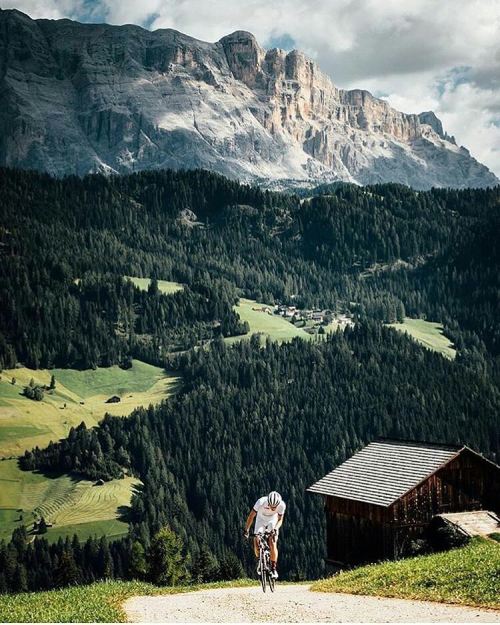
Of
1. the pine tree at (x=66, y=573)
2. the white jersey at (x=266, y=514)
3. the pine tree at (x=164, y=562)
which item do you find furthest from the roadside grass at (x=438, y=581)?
the pine tree at (x=66, y=573)

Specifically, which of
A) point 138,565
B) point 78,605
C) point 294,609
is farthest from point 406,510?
point 138,565

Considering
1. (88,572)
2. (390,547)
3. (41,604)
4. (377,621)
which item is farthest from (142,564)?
(377,621)

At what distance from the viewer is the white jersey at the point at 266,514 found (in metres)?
32.0

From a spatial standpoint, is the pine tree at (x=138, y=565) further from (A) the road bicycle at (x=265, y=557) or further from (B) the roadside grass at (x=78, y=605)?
(A) the road bicycle at (x=265, y=557)

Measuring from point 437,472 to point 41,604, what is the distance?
118 feet

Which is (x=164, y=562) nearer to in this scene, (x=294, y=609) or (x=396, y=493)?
(x=396, y=493)

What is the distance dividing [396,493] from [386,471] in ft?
9.28

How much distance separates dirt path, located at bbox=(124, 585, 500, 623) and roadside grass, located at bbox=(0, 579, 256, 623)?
34.1 inches

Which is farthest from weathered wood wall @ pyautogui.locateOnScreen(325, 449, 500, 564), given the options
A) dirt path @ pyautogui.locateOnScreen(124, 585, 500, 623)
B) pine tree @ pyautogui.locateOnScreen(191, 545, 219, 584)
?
pine tree @ pyautogui.locateOnScreen(191, 545, 219, 584)

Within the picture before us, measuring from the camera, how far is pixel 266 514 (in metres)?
32.2

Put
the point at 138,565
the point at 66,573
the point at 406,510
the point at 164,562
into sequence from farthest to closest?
the point at 138,565
the point at 66,573
the point at 164,562
the point at 406,510

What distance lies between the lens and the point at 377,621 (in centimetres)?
2688

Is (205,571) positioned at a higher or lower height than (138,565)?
lower

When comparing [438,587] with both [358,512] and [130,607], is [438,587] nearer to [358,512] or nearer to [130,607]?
[130,607]
